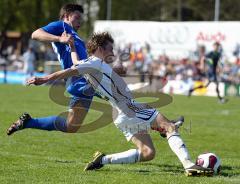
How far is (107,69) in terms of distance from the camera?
7.39m

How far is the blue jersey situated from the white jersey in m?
1.17

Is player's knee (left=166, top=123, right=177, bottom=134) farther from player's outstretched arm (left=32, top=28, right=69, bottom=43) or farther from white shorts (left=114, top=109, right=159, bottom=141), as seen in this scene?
player's outstretched arm (left=32, top=28, right=69, bottom=43)

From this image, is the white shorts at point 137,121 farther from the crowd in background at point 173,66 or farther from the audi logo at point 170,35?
the audi logo at point 170,35

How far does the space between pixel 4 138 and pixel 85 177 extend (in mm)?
3722

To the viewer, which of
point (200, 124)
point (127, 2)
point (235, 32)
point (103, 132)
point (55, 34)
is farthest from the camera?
point (127, 2)

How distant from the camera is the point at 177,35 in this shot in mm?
35250

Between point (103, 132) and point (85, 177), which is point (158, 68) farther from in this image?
point (85, 177)

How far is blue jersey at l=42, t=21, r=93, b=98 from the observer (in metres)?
8.74

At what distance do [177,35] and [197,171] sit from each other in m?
28.3

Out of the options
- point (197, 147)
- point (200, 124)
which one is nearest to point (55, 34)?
point (197, 147)

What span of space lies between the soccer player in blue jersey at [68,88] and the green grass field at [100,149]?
0.43 metres

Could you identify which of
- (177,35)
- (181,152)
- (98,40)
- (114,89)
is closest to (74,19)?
(98,40)

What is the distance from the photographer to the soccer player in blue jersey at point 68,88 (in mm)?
8664

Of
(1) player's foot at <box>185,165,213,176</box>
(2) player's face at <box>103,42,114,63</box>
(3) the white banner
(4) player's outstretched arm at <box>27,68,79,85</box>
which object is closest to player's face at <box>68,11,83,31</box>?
(2) player's face at <box>103,42,114,63</box>
